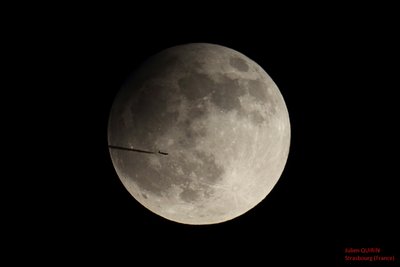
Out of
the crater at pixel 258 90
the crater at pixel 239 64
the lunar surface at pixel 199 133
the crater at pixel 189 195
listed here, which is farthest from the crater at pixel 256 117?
the crater at pixel 189 195

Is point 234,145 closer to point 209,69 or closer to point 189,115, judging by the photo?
point 189,115

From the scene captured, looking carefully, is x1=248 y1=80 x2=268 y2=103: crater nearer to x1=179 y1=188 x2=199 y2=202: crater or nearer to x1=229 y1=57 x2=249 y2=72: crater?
x1=229 y1=57 x2=249 y2=72: crater

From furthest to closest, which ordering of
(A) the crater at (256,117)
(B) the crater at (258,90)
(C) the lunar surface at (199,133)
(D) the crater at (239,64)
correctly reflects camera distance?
1. (D) the crater at (239,64)
2. (B) the crater at (258,90)
3. (A) the crater at (256,117)
4. (C) the lunar surface at (199,133)

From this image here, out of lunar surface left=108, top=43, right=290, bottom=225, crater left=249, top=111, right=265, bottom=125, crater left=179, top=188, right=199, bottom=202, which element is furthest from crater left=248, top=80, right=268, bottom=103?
crater left=179, top=188, right=199, bottom=202

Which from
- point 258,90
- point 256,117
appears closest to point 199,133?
point 256,117

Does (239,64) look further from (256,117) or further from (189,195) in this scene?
(189,195)

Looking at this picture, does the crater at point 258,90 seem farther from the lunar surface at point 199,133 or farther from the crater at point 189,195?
the crater at point 189,195
